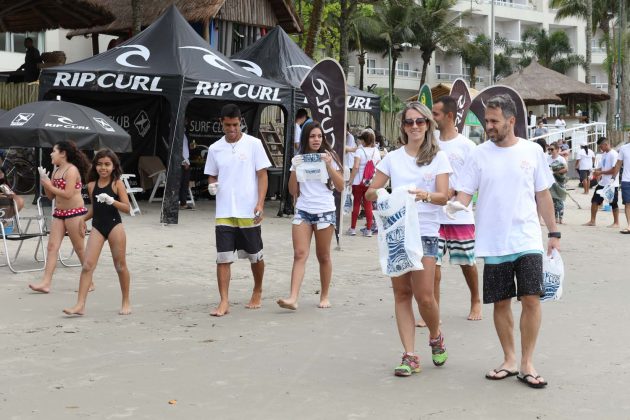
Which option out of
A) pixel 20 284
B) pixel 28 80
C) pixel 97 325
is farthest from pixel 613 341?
pixel 28 80

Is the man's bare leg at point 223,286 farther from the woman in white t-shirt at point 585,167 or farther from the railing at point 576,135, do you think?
the railing at point 576,135

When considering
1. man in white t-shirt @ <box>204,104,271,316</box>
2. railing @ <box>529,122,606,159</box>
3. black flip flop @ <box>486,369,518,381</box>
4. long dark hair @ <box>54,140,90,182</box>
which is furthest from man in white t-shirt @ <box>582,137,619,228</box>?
railing @ <box>529,122,606,159</box>

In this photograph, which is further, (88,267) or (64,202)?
(64,202)

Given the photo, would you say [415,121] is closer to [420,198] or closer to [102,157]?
[420,198]

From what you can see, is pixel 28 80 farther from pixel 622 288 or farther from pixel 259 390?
pixel 259 390

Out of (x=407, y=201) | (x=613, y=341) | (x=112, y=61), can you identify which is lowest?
(x=613, y=341)

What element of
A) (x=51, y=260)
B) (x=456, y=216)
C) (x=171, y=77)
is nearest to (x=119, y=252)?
(x=51, y=260)

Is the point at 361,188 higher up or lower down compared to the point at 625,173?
lower down

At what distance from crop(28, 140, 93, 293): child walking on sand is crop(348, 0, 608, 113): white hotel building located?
177ft

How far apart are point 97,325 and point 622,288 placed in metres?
5.53

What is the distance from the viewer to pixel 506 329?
586 cm

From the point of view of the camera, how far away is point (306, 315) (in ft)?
26.9

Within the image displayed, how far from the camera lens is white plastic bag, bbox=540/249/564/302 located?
580cm

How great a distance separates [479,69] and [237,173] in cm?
6702
